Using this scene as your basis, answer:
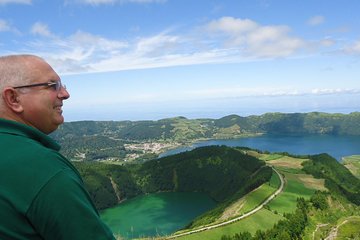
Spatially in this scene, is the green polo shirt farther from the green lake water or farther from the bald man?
the green lake water

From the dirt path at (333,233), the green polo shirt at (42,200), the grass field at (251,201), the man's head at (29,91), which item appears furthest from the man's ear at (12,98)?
the grass field at (251,201)

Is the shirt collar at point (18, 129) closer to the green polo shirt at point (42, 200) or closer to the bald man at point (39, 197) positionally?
the bald man at point (39, 197)

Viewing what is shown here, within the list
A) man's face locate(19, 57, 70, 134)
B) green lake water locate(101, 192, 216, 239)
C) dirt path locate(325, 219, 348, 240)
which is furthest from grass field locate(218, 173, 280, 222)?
man's face locate(19, 57, 70, 134)

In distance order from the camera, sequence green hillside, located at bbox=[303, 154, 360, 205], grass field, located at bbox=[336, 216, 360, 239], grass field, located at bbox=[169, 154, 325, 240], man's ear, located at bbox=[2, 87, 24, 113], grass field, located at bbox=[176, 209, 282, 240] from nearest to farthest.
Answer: man's ear, located at bbox=[2, 87, 24, 113] → grass field, located at bbox=[336, 216, 360, 239] → grass field, located at bbox=[176, 209, 282, 240] → grass field, located at bbox=[169, 154, 325, 240] → green hillside, located at bbox=[303, 154, 360, 205]

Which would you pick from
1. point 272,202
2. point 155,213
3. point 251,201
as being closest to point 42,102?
point 272,202

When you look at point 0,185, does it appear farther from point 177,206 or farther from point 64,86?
point 177,206
